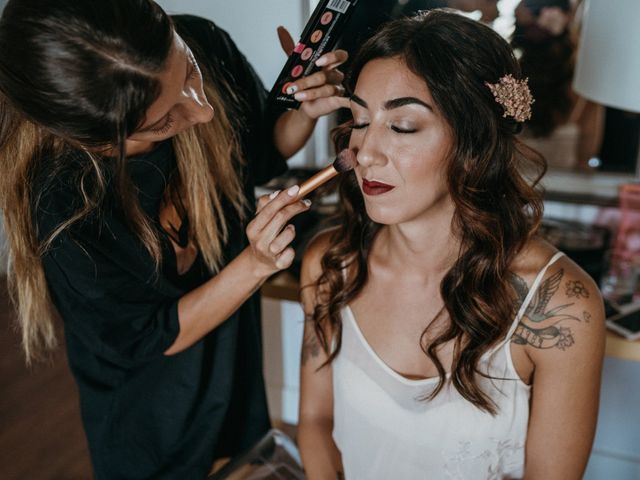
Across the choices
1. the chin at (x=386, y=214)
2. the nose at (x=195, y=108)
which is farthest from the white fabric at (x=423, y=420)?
the nose at (x=195, y=108)

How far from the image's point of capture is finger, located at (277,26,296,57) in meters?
0.96

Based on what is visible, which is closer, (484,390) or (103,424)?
(484,390)

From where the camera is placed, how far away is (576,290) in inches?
37.1

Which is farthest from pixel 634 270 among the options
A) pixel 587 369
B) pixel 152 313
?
pixel 152 313

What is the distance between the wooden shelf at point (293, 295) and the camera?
50.5 inches

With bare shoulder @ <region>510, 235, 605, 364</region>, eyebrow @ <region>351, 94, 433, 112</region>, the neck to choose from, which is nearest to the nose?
eyebrow @ <region>351, 94, 433, 112</region>

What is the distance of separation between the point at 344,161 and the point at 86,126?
0.34 meters

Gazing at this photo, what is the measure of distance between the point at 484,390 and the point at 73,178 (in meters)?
0.73

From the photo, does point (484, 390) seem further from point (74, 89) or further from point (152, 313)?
point (74, 89)

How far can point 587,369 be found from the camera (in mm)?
948

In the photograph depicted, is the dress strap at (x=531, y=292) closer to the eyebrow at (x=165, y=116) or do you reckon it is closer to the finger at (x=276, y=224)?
the finger at (x=276, y=224)

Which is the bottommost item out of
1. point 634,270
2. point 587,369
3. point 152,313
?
point 634,270

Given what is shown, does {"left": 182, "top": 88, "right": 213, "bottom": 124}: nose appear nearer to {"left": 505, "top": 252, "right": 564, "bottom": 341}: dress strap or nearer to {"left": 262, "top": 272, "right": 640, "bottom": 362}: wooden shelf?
{"left": 505, "top": 252, "right": 564, "bottom": 341}: dress strap

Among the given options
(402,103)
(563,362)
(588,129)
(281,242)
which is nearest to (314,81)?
(402,103)
